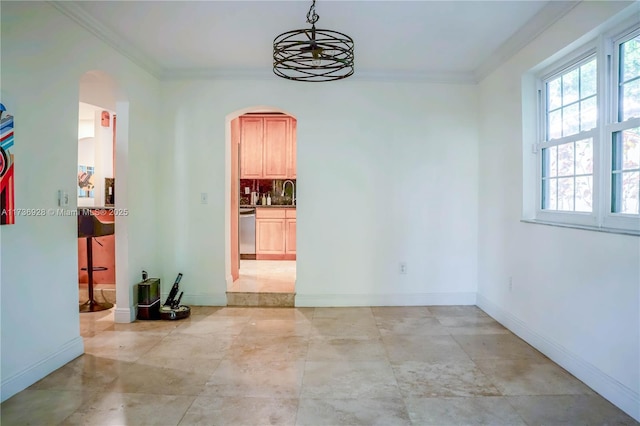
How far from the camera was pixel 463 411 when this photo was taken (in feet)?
7.28

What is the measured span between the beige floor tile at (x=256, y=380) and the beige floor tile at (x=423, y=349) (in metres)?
0.78

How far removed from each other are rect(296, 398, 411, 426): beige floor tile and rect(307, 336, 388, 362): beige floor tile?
623 mm

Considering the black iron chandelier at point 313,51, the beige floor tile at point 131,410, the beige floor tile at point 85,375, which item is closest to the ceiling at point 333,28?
the black iron chandelier at point 313,51

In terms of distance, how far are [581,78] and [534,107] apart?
546 millimetres

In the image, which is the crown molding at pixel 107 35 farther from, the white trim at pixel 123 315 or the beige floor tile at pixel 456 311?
the beige floor tile at pixel 456 311

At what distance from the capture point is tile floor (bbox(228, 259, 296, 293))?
4574 mm

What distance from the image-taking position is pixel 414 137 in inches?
171

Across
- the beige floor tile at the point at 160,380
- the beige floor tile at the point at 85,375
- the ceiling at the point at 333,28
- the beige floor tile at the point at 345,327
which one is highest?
the ceiling at the point at 333,28

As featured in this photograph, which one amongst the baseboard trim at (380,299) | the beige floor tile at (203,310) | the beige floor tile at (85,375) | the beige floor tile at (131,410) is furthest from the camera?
the baseboard trim at (380,299)

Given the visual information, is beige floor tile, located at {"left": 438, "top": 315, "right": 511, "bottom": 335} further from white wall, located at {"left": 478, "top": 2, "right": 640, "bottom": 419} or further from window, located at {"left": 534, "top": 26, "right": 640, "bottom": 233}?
window, located at {"left": 534, "top": 26, "right": 640, "bottom": 233}

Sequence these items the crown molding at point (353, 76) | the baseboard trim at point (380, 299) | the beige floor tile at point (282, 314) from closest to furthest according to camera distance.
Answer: the beige floor tile at point (282, 314) → the crown molding at point (353, 76) → the baseboard trim at point (380, 299)

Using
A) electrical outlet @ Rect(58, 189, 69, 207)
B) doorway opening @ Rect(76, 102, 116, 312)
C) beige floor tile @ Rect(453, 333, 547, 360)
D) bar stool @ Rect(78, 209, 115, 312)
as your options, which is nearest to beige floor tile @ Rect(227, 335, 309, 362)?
beige floor tile @ Rect(453, 333, 547, 360)

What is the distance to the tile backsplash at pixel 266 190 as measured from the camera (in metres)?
Result: 7.25

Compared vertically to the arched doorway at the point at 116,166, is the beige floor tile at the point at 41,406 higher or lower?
lower
